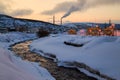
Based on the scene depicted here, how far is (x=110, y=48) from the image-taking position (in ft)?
62.6

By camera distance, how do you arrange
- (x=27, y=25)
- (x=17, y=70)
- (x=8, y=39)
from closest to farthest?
(x=17, y=70) → (x=8, y=39) → (x=27, y=25)

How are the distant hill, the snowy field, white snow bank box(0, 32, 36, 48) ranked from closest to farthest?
the snowy field < white snow bank box(0, 32, 36, 48) < the distant hill

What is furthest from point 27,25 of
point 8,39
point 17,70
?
point 17,70

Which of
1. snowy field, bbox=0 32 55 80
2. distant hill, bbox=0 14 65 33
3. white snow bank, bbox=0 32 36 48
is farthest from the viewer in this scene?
distant hill, bbox=0 14 65 33

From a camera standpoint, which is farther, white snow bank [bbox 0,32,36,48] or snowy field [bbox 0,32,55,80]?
white snow bank [bbox 0,32,36,48]

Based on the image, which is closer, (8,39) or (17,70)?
(17,70)

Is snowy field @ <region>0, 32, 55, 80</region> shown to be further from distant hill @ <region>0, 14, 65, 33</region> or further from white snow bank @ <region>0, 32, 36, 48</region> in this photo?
distant hill @ <region>0, 14, 65, 33</region>

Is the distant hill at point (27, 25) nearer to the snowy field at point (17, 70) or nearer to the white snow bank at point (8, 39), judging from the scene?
the white snow bank at point (8, 39)

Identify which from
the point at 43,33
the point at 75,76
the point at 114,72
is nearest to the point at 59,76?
the point at 75,76

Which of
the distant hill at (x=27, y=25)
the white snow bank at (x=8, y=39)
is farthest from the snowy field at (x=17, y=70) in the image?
the distant hill at (x=27, y=25)

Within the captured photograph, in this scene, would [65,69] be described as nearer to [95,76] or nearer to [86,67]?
[86,67]

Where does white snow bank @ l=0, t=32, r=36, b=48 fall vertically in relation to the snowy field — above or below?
below

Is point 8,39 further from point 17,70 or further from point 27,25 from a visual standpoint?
point 27,25

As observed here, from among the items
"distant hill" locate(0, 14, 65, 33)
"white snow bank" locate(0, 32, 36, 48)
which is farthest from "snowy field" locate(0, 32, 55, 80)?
"distant hill" locate(0, 14, 65, 33)
